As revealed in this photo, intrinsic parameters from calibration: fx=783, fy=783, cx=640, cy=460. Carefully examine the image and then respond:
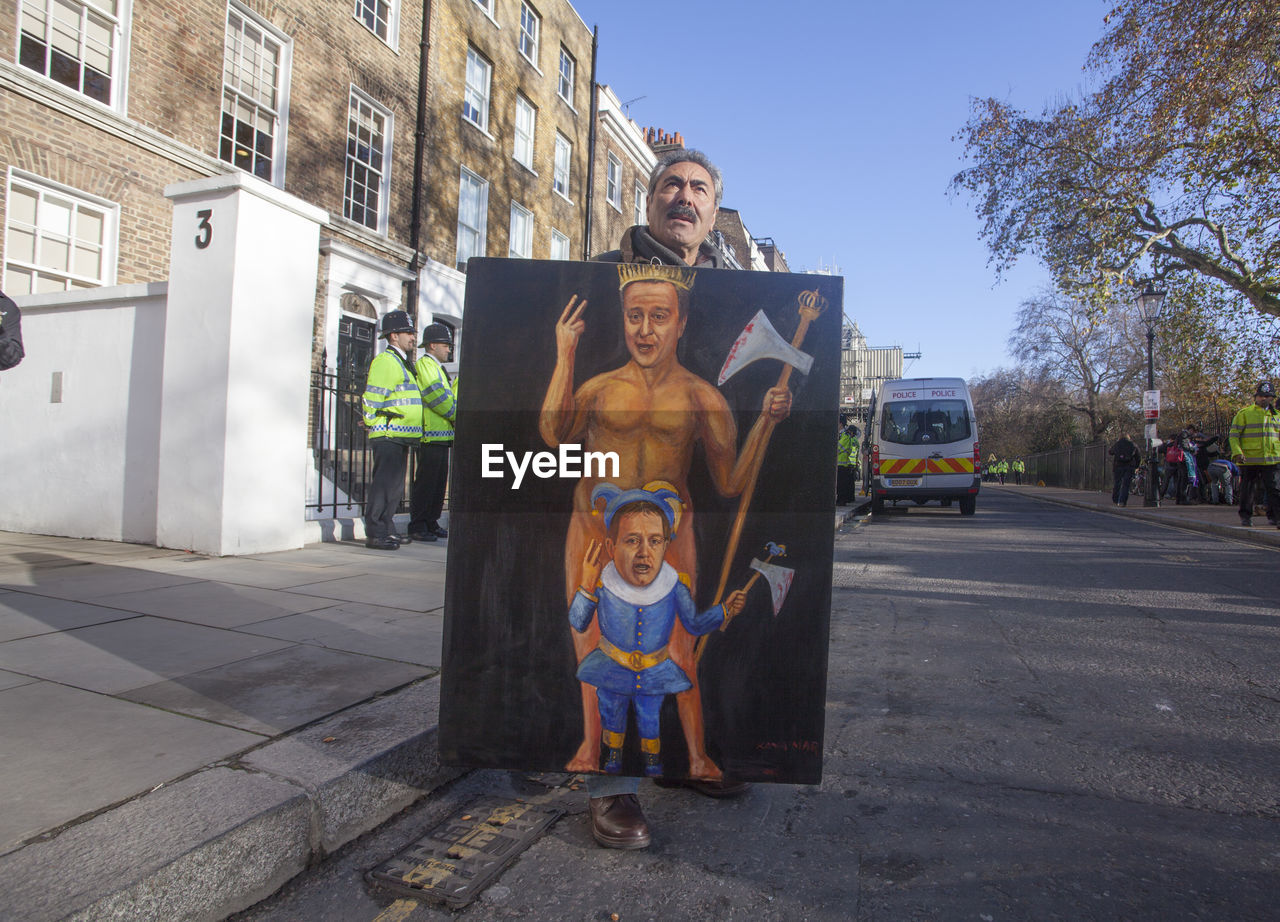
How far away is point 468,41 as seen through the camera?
16234 mm

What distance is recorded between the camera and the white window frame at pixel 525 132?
60.1 ft

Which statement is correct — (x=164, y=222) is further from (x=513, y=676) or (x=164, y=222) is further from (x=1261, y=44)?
(x=1261, y=44)

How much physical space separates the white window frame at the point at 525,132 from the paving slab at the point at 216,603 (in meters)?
15.6

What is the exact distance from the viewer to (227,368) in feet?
18.4

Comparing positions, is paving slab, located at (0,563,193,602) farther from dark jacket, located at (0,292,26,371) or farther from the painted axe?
the painted axe

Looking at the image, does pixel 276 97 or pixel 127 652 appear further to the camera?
pixel 276 97

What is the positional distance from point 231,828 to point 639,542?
1196 millimetres

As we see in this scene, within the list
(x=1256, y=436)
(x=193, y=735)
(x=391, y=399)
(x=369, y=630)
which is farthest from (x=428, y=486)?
(x=1256, y=436)

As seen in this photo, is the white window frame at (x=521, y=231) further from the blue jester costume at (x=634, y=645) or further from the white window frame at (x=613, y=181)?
the blue jester costume at (x=634, y=645)

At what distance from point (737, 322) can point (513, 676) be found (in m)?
1.12

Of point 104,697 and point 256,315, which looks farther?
point 256,315

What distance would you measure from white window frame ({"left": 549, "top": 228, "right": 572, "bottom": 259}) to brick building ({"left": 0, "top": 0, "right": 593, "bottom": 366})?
0.23ft

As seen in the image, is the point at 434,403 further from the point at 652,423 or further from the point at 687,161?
the point at 652,423

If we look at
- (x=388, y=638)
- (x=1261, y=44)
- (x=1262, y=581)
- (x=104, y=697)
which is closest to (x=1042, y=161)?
(x=1261, y=44)
